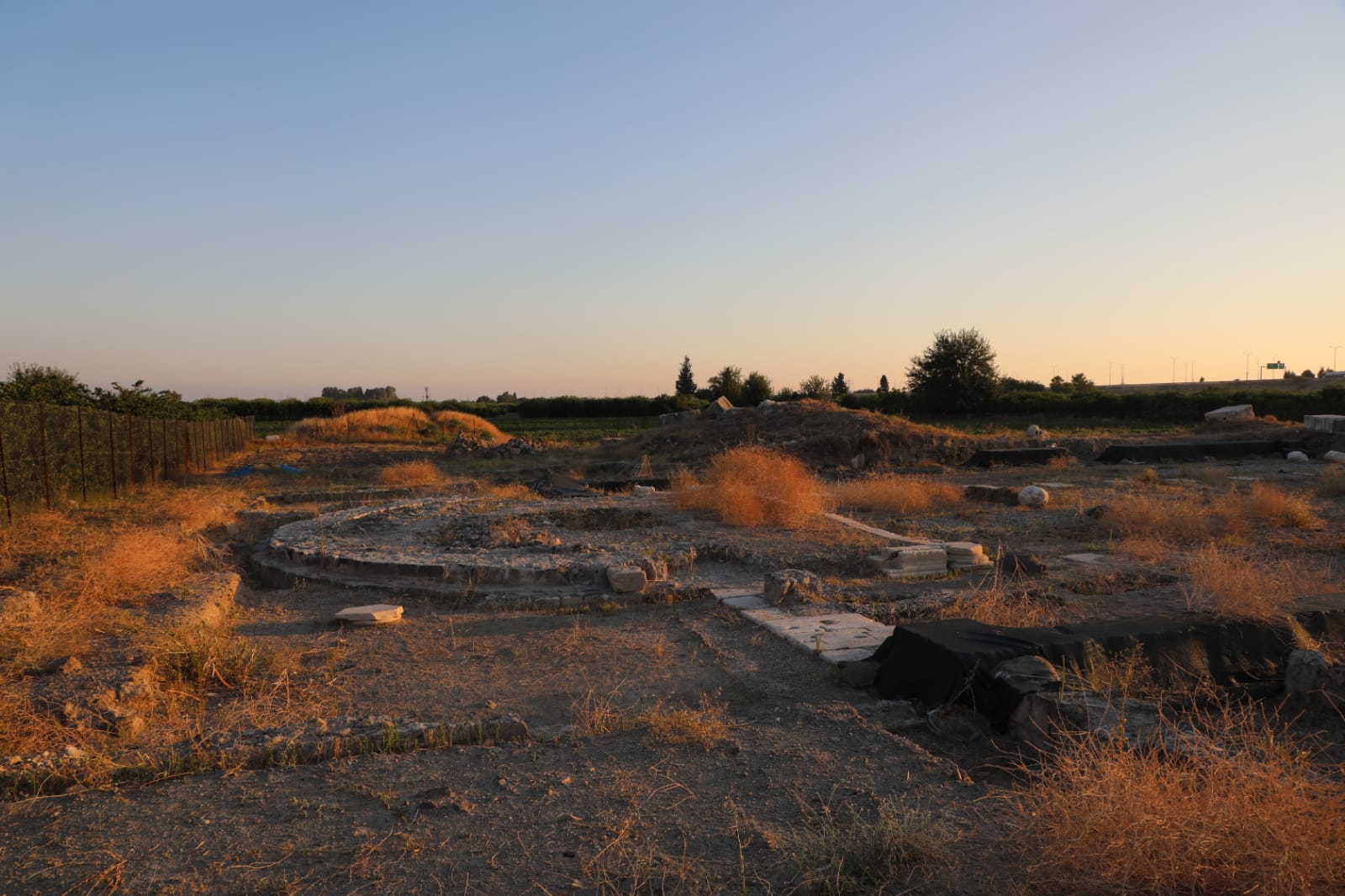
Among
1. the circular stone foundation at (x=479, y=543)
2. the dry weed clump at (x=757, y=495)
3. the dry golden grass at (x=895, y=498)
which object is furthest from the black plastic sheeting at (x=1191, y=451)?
the circular stone foundation at (x=479, y=543)

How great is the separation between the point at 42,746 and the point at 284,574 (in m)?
5.13

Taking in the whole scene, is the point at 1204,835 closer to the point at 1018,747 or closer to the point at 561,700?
the point at 1018,747

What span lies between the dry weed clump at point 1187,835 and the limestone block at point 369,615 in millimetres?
5832

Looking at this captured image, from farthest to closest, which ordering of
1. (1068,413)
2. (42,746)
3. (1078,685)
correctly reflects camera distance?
(1068,413) < (1078,685) < (42,746)

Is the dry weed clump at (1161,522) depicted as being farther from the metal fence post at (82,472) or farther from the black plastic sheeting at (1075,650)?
the metal fence post at (82,472)

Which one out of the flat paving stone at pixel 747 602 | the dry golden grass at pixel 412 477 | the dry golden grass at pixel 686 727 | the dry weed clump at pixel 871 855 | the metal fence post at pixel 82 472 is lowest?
the flat paving stone at pixel 747 602

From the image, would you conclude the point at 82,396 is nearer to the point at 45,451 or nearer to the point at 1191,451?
the point at 45,451

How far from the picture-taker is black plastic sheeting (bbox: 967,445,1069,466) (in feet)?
74.8

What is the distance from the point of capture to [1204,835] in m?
2.70

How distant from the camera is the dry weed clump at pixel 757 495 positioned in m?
11.7

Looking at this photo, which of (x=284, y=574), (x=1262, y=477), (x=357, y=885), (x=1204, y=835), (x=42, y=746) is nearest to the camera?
(x=1204, y=835)

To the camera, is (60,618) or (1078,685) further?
(60,618)

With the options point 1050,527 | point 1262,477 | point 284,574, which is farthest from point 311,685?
point 1262,477

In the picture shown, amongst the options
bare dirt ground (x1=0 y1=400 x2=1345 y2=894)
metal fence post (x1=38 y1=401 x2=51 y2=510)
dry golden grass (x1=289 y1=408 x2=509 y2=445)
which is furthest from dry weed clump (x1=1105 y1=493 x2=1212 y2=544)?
dry golden grass (x1=289 y1=408 x2=509 y2=445)
